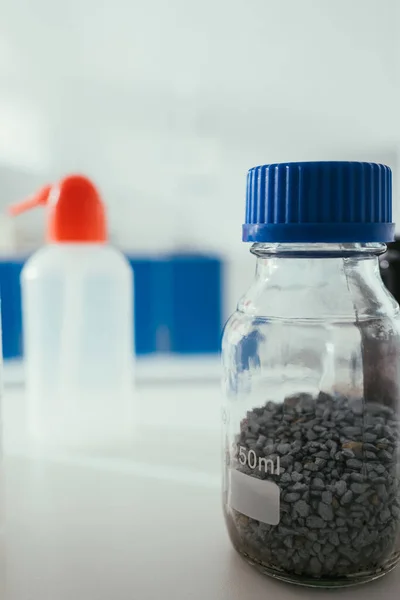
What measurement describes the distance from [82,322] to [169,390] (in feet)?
0.79

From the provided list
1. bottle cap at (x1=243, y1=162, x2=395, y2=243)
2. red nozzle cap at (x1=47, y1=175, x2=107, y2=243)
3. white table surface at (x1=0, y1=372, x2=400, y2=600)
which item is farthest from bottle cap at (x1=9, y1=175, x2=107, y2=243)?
bottle cap at (x1=243, y1=162, x2=395, y2=243)

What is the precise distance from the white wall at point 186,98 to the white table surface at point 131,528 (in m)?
0.42

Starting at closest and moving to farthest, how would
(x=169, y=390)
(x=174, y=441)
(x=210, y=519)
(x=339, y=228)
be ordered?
(x=339, y=228) → (x=210, y=519) → (x=174, y=441) → (x=169, y=390)

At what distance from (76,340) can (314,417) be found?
0.41m

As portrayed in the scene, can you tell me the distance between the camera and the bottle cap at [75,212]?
72 centimetres

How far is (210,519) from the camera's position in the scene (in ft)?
1.77

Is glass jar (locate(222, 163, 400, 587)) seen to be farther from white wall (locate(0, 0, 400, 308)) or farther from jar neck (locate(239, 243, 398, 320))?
white wall (locate(0, 0, 400, 308))

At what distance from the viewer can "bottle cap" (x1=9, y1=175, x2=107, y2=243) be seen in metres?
0.72

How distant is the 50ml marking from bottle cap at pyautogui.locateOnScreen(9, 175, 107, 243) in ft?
1.20

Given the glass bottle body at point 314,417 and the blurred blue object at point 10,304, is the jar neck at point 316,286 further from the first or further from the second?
the blurred blue object at point 10,304

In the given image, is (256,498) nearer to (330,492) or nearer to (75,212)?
(330,492)

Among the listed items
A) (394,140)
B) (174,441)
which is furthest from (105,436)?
(394,140)

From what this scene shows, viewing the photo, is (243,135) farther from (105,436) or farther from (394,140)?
(105,436)

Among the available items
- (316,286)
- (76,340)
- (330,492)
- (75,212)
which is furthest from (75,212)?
(330,492)
